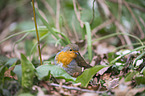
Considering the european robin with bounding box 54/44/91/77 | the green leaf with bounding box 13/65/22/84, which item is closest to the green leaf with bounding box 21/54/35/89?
the green leaf with bounding box 13/65/22/84

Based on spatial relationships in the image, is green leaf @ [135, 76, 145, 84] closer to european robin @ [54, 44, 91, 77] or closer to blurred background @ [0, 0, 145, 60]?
european robin @ [54, 44, 91, 77]

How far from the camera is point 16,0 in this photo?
4.84 m

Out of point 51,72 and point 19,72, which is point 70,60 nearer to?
point 51,72

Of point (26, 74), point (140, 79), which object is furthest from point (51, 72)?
point (140, 79)

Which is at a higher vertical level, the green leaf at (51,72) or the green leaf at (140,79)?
the green leaf at (51,72)

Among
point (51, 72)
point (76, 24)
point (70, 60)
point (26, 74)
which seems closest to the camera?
point (26, 74)

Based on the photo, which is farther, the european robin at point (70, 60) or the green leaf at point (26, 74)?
the european robin at point (70, 60)

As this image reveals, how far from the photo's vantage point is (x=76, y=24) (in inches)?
128

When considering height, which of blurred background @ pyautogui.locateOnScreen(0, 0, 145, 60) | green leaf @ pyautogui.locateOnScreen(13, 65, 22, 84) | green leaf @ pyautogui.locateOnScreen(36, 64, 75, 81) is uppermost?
blurred background @ pyautogui.locateOnScreen(0, 0, 145, 60)

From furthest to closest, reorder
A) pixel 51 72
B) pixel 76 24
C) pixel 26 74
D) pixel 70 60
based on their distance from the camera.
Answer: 1. pixel 76 24
2. pixel 70 60
3. pixel 51 72
4. pixel 26 74

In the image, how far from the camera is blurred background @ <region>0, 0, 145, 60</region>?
2.30 m

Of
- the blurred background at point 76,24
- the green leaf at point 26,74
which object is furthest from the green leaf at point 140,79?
the blurred background at point 76,24

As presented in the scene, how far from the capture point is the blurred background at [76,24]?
2301 mm

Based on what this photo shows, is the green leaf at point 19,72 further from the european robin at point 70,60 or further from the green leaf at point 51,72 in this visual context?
the european robin at point 70,60
